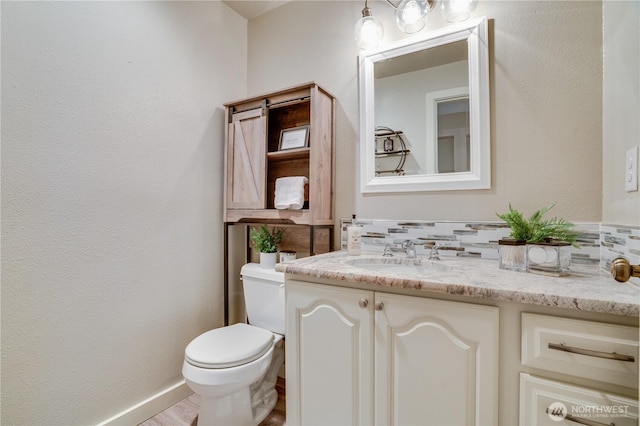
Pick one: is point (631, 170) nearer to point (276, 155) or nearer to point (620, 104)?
point (620, 104)

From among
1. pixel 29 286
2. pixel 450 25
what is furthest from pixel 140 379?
pixel 450 25

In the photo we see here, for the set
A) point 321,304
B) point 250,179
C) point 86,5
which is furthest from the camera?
point 250,179

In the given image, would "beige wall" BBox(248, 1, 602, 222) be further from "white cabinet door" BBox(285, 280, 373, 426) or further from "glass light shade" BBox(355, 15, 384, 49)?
"white cabinet door" BBox(285, 280, 373, 426)

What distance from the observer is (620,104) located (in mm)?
972

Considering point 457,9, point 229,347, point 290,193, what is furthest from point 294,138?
point 229,347

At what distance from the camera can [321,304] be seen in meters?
1.09

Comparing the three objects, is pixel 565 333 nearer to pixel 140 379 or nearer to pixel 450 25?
pixel 450 25

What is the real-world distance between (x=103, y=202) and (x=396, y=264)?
1.41m

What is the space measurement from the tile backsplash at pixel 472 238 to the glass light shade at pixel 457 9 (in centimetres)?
97

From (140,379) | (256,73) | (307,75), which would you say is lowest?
(140,379)

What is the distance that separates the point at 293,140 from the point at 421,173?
775mm

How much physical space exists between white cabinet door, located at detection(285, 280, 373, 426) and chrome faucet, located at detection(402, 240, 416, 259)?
46cm

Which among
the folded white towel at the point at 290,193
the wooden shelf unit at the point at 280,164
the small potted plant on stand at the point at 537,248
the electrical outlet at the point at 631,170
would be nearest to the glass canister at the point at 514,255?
the small potted plant on stand at the point at 537,248

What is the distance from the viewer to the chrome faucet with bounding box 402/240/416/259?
136 cm
